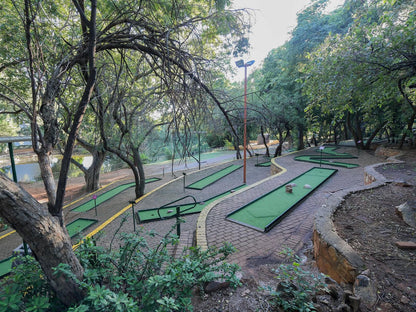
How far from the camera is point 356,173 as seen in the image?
821 centimetres

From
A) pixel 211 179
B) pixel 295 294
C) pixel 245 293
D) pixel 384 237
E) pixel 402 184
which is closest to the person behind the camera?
pixel 295 294

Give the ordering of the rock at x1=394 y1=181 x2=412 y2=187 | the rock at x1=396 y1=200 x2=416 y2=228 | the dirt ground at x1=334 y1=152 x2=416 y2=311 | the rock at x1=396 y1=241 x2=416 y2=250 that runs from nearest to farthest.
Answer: the dirt ground at x1=334 y1=152 x2=416 y2=311 < the rock at x1=396 y1=241 x2=416 y2=250 < the rock at x1=396 y1=200 x2=416 y2=228 < the rock at x1=394 y1=181 x2=412 y2=187

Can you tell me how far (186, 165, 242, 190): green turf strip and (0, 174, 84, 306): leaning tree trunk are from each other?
27.2ft

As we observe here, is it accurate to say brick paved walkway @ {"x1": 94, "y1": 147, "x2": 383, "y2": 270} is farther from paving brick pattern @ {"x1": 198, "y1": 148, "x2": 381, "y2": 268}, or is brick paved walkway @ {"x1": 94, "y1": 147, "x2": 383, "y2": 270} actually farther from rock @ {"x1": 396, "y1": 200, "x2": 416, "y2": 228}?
rock @ {"x1": 396, "y1": 200, "x2": 416, "y2": 228}

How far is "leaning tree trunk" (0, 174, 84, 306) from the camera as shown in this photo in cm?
126

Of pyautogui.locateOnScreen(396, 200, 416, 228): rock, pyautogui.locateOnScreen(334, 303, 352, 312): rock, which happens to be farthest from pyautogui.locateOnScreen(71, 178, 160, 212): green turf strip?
pyautogui.locateOnScreen(396, 200, 416, 228): rock

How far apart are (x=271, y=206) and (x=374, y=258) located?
282 centimetres

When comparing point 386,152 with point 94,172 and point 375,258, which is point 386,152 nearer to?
point 375,258

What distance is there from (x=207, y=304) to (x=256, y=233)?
2353 mm

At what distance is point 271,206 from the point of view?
5.23 meters

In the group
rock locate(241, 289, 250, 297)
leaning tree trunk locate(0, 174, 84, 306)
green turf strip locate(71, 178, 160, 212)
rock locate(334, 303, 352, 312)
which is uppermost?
leaning tree trunk locate(0, 174, 84, 306)

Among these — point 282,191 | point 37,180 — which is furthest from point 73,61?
point 37,180

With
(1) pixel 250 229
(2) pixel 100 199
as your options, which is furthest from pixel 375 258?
(2) pixel 100 199

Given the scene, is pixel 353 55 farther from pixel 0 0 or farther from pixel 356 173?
pixel 0 0
